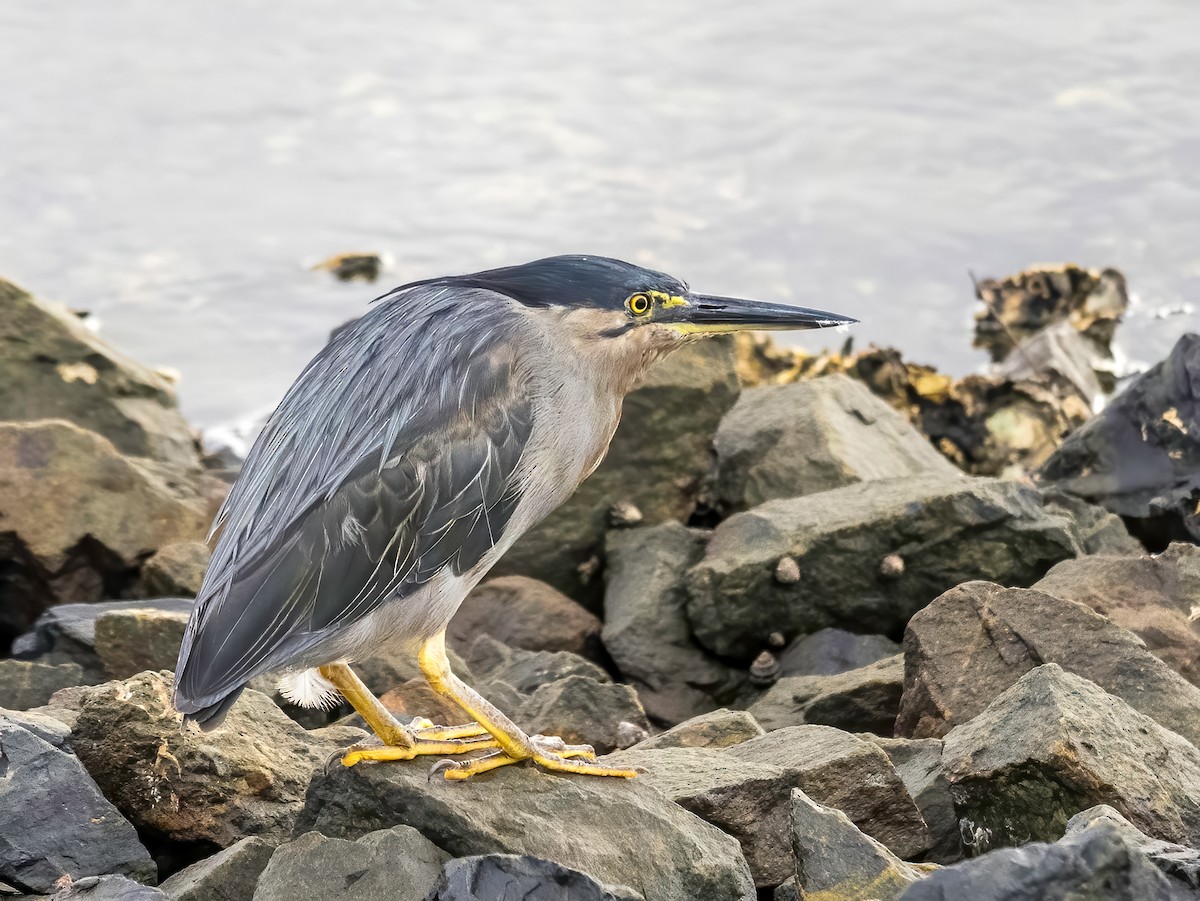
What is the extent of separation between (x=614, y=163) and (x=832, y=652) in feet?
24.2

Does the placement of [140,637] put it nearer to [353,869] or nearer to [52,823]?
[52,823]

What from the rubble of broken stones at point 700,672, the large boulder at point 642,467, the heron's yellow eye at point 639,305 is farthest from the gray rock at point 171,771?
the large boulder at point 642,467

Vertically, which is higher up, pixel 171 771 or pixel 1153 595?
pixel 1153 595

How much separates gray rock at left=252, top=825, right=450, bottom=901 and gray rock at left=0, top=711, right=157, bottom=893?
0.44m

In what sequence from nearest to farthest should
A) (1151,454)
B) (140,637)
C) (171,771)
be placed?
(171,771)
(140,637)
(1151,454)

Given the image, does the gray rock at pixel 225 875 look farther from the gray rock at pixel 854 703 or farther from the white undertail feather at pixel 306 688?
the gray rock at pixel 854 703

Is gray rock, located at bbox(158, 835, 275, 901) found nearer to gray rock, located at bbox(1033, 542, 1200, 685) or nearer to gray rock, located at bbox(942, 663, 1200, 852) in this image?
gray rock, located at bbox(942, 663, 1200, 852)

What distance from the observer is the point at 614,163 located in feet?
39.8

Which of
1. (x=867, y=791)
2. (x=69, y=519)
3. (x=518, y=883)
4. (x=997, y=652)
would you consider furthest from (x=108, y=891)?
(x=69, y=519)

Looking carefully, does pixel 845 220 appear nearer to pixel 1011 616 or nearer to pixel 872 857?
pixel 1011 616

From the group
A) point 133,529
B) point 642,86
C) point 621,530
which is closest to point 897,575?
point 621,530

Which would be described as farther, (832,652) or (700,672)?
(700,672)

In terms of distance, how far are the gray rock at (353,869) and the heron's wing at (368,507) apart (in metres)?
0.60

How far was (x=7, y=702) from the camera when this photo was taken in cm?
460
